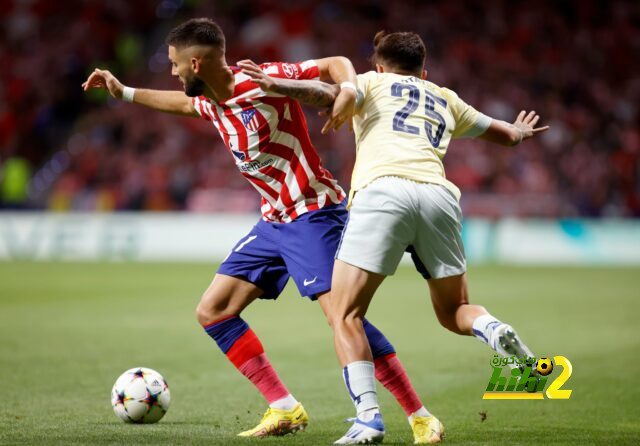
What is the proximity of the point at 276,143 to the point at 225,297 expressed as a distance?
0.96 meters

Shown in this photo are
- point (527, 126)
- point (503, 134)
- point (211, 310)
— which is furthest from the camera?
point (527, 126)

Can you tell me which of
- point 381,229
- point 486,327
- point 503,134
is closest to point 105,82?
point 381,229

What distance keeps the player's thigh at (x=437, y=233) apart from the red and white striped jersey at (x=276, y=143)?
2.46 ft

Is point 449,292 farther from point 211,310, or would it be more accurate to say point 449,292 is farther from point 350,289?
point 211,310

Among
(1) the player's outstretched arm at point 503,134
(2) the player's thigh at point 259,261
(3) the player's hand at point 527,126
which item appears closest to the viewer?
(1) the player's outstretched arm at point 503,134

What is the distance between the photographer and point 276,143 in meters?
5.64

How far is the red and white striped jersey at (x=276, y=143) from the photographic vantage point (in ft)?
18.2

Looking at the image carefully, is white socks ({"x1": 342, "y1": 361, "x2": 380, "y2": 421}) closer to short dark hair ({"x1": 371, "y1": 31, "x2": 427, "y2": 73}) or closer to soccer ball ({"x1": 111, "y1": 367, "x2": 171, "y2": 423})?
soccer ball ({"x1": 111, "y1": 367, "x2": 171, "y2": 423})

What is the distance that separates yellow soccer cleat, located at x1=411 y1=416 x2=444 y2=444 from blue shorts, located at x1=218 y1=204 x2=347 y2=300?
0.89m

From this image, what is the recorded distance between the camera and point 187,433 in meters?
5.54

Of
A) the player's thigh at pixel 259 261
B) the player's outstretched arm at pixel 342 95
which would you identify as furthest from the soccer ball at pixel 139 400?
the player's outstretched arm at pixel 342 95

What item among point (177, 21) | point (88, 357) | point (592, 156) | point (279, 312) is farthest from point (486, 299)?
point (177, 21)

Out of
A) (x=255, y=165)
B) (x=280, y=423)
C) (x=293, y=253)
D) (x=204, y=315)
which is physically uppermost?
(x=255, y=165)

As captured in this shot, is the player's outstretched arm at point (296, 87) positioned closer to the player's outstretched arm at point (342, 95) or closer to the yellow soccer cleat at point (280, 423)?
the player's outstretched arm at point (342, 95)
